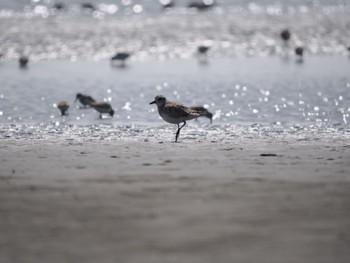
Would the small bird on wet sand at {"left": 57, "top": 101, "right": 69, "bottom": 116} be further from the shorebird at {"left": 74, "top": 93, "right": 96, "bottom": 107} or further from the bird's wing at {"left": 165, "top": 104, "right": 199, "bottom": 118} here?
the bird's wing at {"left": 165, "top": 104, "right": 199, "bottom": 118}

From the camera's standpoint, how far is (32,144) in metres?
12.5

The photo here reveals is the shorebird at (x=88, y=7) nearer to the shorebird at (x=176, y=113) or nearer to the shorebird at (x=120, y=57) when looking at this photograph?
the shorebird at (x=120, y=57)

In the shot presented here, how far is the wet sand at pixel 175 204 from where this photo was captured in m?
7.27

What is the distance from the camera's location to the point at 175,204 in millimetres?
8586

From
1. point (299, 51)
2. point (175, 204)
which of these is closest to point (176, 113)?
point (175, 204)

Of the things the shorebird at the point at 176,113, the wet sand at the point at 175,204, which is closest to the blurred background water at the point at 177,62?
the shorebird at the point at 176,113

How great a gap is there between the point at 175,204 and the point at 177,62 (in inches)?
641

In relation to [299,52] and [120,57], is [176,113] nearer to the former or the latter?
[120,57]

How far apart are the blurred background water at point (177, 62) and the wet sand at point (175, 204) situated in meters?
3.89

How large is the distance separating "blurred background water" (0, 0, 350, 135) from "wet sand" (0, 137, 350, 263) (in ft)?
12.8

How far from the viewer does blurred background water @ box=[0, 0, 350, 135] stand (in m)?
16.8

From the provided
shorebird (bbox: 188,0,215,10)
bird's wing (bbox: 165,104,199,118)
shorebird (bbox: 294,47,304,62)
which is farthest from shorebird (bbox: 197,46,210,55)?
shorebird (bbox: 188,0,215,10)

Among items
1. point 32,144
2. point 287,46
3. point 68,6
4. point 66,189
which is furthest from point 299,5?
point 66,189

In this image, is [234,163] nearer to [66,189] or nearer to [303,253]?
[66,189]
